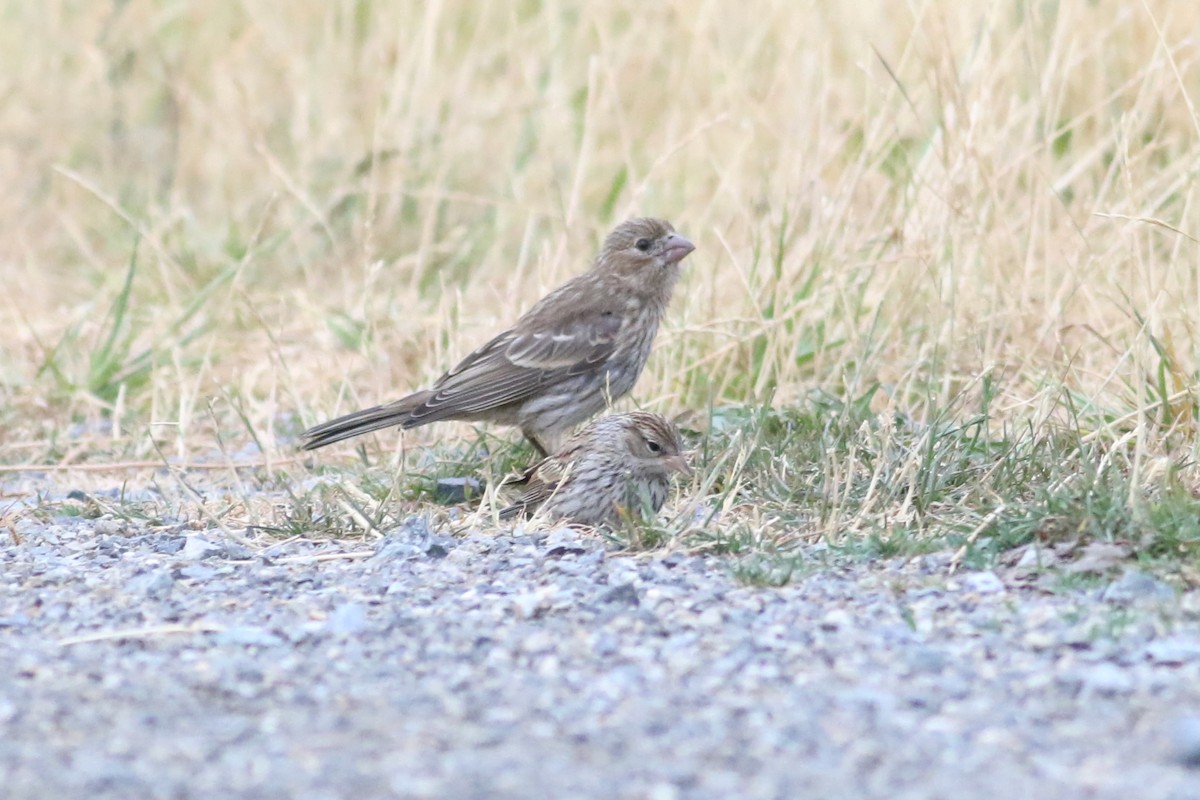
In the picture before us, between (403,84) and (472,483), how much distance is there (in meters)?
4.40

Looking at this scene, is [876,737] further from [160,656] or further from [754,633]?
[160,656]

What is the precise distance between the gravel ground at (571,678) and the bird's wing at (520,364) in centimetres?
159

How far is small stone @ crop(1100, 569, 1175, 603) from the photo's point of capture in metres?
3.90

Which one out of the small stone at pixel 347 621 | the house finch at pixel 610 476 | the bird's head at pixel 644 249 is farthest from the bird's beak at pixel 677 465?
the bird's head at pixel 644 249

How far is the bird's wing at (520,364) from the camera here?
20.6 ft


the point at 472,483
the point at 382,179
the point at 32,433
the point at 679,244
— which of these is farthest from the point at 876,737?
the point at 382,179

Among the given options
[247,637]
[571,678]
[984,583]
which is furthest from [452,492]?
[571,678]

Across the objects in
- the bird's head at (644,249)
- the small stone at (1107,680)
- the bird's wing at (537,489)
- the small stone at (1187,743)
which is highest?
the bird's head at (644,249)

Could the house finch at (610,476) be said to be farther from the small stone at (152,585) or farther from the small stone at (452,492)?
the small stone at (152,585)

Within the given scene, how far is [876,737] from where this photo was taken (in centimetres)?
308

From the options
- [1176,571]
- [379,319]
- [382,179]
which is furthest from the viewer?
[382,179]

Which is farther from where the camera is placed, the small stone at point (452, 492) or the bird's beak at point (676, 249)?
the bird's beak at point (676, 249)

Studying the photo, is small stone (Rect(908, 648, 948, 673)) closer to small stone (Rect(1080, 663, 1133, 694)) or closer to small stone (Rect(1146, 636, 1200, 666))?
small stone (Rect(1080, 663, 1133, 694))

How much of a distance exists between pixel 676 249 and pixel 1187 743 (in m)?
4.38
